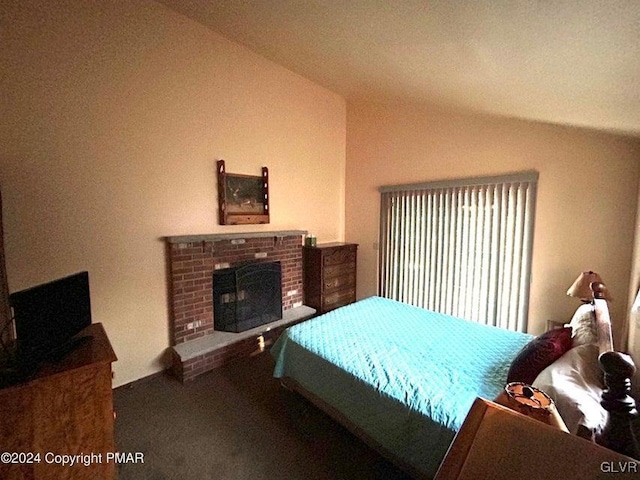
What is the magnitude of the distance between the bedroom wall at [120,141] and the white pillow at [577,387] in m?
2.90

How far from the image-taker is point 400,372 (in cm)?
182

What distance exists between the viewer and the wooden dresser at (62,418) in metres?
1.33

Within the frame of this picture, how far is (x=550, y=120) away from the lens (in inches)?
97.5

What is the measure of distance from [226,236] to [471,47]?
256 cm

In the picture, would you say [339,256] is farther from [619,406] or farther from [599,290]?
[619,406]

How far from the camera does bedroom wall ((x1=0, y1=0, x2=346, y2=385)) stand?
2.03 metres

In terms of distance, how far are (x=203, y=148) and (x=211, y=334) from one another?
1934 millimetres

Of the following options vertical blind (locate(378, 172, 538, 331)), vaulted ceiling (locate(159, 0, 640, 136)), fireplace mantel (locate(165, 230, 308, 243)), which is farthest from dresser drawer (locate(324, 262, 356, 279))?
vaulted ceiling (locate(159, 0, 640, 136))

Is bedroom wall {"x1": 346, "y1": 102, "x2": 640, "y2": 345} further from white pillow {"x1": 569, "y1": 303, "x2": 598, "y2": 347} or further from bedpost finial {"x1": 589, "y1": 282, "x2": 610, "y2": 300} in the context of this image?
white pillow {"x1": 569, "y1": 303, "x2": 598, "y2": 347}

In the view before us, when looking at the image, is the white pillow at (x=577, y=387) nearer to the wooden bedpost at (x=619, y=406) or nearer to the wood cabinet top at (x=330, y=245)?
the wooden bedpost at (x=619, y=406)

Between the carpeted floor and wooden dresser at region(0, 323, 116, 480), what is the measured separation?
0.34 meters

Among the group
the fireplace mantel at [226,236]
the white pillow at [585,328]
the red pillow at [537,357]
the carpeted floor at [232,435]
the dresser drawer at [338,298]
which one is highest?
the fireplace mantel at [226,236]

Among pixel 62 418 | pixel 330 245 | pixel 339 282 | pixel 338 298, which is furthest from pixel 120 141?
pixel 338 298

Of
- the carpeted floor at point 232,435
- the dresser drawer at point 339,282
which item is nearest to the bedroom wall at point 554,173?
the dresser drawer at point 339,282
